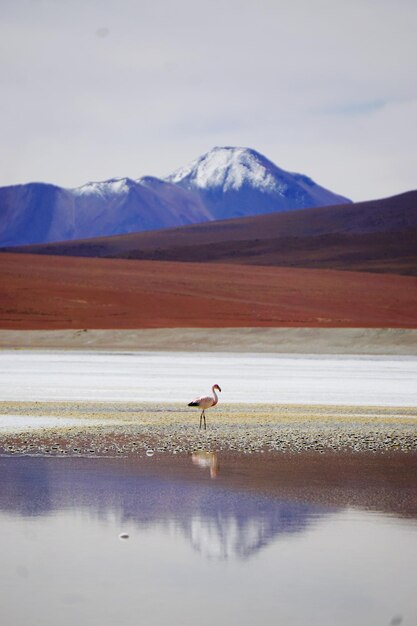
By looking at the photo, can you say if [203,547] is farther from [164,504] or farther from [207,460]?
[207,460]

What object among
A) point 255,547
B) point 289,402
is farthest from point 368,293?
point 255,547

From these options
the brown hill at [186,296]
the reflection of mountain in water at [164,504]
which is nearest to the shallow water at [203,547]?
the reflection of mountain in water at [164,504]

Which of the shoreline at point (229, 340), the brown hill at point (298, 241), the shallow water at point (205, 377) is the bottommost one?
the shallow water at point (205, 377)

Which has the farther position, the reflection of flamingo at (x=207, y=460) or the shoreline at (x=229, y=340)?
the shoreline at (x=229, y=340)

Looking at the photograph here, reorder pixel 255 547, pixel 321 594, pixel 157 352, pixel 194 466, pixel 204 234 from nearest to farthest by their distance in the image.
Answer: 1. pixel 321 594
2. pixel 255 547
3. pixel 194 466
4. pixel 157 352
5. pixel 204 234

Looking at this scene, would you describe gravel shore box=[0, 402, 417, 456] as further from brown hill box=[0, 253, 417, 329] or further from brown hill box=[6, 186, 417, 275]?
brown hill box=[6, 186, 417, 275]

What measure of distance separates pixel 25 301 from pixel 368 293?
24.7 meters

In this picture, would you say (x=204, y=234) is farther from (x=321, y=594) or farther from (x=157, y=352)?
(x=321, y=594)

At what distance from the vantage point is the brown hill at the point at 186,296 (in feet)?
193

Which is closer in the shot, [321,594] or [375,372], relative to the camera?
[321,594]

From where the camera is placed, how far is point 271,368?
121ft

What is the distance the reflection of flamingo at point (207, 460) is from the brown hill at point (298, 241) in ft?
280

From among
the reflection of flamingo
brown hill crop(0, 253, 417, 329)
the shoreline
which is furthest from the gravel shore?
brown hill crop(0, 253, 417, 329)

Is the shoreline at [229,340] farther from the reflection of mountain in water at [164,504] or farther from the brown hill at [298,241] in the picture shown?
the brown hill at [298,241]
